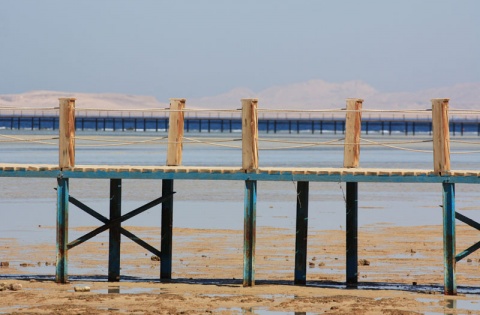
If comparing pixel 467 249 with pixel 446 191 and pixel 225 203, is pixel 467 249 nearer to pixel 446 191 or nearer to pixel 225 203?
pixel 446 191

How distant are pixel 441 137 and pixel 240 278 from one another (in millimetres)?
4753

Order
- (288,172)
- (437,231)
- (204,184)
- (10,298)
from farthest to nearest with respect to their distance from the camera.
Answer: (204,184) < (437,231) < (288,172) < (10,298)

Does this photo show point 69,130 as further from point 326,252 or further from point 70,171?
point 326,252

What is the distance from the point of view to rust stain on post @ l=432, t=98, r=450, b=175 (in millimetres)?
20366

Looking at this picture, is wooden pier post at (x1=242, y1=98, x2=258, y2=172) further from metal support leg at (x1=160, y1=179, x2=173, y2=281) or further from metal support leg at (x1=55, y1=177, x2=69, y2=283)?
metal support leg at (x1=55, y1=177, x2=69, y2=283)

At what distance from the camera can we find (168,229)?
22438 mm

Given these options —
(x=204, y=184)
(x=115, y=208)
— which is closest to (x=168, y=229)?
(x=115, y=208)

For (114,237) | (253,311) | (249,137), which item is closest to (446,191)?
(249,137)

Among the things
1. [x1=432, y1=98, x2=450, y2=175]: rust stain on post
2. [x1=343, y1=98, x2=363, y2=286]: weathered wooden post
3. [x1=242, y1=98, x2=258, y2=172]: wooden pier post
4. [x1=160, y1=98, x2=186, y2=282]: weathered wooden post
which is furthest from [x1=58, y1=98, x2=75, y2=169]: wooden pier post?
[x1=432, y1=98, x2=450, y2=175]: rust stain on post

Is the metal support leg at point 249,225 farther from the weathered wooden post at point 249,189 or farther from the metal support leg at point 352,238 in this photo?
the metal support leg at point 352,238

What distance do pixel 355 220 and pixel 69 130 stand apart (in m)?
5.38

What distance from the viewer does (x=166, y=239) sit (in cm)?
2242

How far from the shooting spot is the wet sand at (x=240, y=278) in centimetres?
1892

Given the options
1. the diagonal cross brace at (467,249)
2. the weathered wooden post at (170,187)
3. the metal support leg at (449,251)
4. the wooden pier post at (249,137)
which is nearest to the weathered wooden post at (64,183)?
the weathered wooden post at (170,187)
